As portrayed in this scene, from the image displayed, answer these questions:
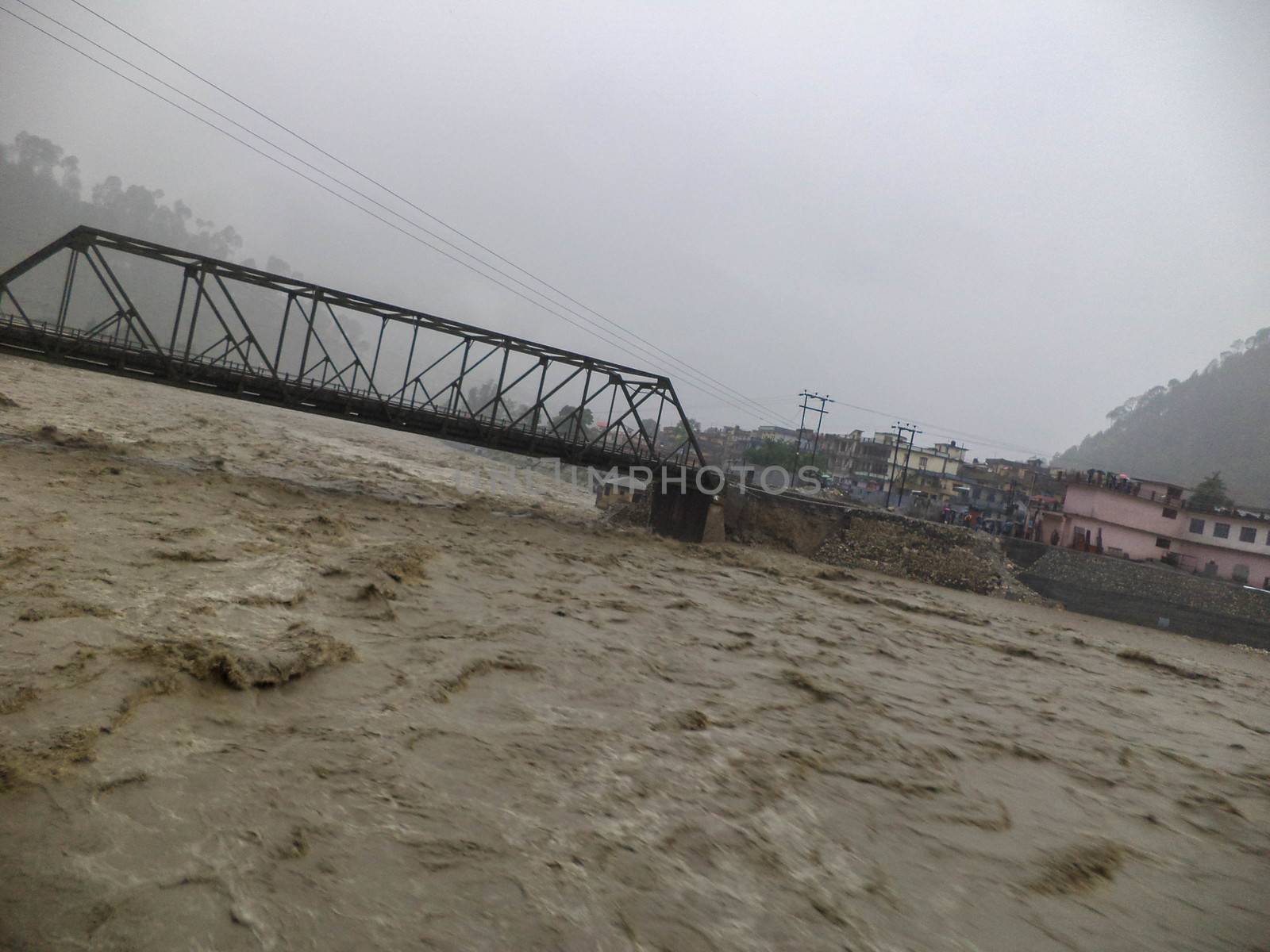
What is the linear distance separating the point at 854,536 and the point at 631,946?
28.7 m

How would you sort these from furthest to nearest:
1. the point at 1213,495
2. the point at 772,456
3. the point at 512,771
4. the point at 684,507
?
the point at 772,456, the point at 1213,495, the point at 684,507, the point at 512,771

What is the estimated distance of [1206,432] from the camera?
78.0m

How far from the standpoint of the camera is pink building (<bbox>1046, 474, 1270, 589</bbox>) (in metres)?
40.2

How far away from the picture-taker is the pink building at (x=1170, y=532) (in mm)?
40188

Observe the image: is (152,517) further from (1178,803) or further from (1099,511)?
(1099,511)

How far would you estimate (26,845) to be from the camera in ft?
11.8

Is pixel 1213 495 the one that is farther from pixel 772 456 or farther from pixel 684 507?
pixel 684 507

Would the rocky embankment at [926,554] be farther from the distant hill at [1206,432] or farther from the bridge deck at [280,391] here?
Answer: the distant hill at [1206,432]

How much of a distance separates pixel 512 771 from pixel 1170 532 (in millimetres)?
50105

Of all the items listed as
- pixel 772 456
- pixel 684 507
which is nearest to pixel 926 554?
pixel 684 507

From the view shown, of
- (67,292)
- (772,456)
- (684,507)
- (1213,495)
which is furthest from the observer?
(772,456)

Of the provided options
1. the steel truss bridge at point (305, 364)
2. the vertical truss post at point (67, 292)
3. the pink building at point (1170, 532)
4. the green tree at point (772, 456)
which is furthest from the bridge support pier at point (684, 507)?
the green tree at point (772, 456)

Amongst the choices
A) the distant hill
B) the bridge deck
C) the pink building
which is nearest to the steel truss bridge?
Result: the bridge deck

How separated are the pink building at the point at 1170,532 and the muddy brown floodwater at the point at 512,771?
31.7 metres
